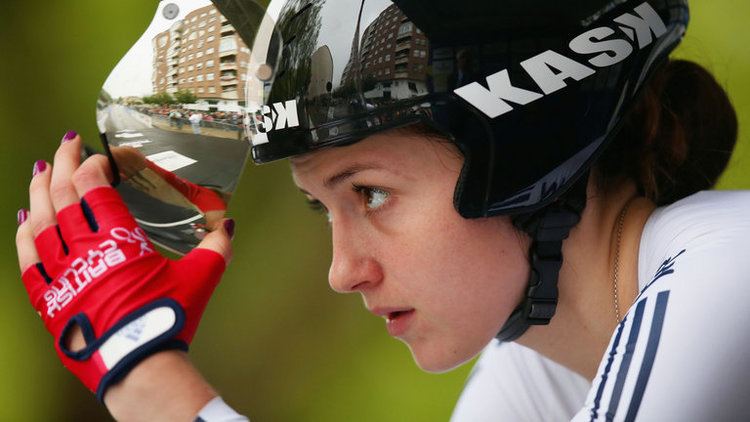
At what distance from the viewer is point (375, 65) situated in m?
1.03

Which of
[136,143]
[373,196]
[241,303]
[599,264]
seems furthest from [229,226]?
[241,303]

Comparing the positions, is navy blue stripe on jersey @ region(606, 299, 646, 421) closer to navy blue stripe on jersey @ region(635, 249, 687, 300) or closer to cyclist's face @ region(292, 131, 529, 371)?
navy blue stripe on jersey @ region(635, 249, 687, 300)

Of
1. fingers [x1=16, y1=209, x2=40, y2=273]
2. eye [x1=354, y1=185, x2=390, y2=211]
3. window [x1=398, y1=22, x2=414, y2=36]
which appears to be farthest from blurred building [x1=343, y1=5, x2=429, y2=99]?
fingers [x1=16, y1=209, x2=40, y2=273]

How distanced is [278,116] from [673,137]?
0.52 meters

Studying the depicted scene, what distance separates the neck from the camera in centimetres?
117

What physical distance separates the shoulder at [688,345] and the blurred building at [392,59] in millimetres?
336

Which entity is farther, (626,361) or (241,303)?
(241,303)

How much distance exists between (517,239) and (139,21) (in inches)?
64.4

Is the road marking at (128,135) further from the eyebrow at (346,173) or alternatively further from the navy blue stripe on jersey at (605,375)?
the navy blue stripe on jersey at (605,375)

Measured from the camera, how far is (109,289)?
3.53 feet

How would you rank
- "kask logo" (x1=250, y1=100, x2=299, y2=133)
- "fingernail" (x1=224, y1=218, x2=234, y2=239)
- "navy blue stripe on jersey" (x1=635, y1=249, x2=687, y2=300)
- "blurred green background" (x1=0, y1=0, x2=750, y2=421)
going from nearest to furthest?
"navy blue stripe on jersey" (x1=635, y1=249, x2=687, y2=300) < "kask logo" (x1=250, y1=100, x2=299, y2=133) < "fingernail" (x1=224, y1=218, x2=234, y2=239) < "blurred green background" (x1=0, y1=0, x2=750, y2=421)

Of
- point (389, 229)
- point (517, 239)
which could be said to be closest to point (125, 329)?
point (389, 229)

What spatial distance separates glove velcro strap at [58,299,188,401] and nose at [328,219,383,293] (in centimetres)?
19

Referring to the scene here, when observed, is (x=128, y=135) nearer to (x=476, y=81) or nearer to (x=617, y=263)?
(x=476, y=81)
